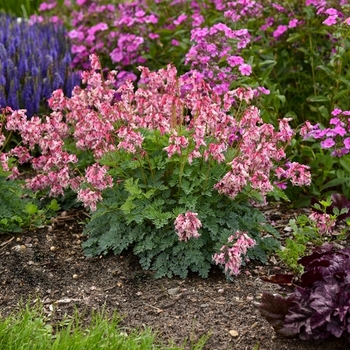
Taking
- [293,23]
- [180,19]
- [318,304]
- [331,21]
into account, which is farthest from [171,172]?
[180,19]

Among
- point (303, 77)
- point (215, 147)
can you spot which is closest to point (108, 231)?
point (215, 147)

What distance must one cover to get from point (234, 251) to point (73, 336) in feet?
2.69

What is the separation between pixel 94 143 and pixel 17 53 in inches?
79.0

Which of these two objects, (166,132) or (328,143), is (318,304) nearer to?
(166,132)

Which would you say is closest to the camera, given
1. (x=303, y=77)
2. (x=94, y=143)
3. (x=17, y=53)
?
(x=94, y=143)

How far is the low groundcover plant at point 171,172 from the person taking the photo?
139 inches

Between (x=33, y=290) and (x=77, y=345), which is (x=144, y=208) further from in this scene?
(x=77, y=345)

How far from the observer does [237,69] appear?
14.5 ft

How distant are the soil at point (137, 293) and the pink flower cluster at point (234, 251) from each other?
7.2 inches

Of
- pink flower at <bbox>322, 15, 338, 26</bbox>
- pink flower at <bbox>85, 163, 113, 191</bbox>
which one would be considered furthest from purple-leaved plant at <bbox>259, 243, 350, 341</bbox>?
pink flower at <bbox>322, 15, 338, 26</bbox>

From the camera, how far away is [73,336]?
308 cm

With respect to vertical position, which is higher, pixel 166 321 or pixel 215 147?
pixel 215 147

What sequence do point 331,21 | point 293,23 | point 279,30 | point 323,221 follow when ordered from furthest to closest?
point 279,30 < point 293,23 < point 331,21 < point 323,221

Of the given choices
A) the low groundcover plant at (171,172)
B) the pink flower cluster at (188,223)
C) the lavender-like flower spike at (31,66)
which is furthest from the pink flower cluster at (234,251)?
the lavender-like flower spike at (31,66)
